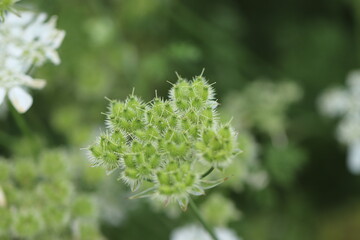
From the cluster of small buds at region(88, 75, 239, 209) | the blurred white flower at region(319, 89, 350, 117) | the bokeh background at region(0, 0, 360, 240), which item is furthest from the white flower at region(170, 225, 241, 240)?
the blurred white flower at region(319, 89, 350, 117)

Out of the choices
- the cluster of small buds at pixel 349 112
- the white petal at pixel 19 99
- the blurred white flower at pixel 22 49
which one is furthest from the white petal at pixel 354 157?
the white petal at pixel 19 99

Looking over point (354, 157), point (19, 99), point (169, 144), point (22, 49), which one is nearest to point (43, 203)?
point (19, 99)

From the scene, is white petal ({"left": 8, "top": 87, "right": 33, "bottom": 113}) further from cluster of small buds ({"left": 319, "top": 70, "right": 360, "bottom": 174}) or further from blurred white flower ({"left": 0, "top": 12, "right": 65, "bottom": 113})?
cluster of small buds ({"left": 319, "top": 70, "right": 360, "bottom": 174})

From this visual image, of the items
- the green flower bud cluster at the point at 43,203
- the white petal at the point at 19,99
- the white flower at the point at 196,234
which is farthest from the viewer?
the white flower at the point at 196,234

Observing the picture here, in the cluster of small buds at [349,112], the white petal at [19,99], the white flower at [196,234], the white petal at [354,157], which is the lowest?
the white flower at [196,234]

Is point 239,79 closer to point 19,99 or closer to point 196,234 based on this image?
point 196,234

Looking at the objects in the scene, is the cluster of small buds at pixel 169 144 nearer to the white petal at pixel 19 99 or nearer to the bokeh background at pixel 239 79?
the white petal at pixel 19 99

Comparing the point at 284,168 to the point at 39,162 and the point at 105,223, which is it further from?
the point at 39,162
